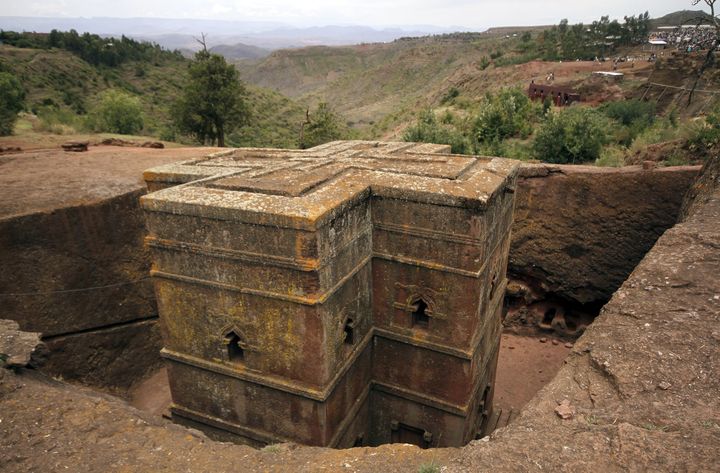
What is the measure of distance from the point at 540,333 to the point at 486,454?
1095cm

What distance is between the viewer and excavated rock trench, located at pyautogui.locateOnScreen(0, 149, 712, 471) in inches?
366

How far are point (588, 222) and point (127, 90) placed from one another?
1487 inches

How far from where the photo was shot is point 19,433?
4.35m

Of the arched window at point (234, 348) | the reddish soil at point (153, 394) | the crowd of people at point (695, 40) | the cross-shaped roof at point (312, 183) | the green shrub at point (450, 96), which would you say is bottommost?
the reddish soil at point (153, 394)

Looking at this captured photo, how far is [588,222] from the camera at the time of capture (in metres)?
12.0

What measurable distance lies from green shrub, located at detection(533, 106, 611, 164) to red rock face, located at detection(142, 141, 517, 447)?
12.1 meters

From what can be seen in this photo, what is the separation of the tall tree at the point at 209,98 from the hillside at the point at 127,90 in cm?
527

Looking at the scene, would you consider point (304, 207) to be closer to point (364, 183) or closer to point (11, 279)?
point (364, 183)

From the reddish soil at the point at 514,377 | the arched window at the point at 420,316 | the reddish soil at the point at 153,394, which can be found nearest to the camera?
the arched window at the point at 420,316

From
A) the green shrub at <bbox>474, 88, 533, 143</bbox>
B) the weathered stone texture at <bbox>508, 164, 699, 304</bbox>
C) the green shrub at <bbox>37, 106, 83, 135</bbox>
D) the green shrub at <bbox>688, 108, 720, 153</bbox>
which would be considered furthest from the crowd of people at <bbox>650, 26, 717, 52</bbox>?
the green shrub at <bbox>37, 106, 83, 135</bbox>

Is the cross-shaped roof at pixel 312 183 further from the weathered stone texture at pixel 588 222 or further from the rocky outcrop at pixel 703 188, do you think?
the weathered stone texture at pixel 588 222

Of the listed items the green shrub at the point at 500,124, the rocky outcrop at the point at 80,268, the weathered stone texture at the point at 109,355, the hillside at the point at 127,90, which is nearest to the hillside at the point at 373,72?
the hillside at the point at 127,90

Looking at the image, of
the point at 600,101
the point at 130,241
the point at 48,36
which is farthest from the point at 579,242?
the point at 48,36

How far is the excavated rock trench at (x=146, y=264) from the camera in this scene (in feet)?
30.5
